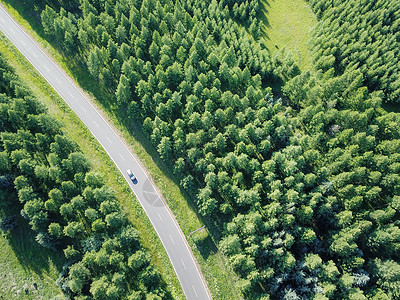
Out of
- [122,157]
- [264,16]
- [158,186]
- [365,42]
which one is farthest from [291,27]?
[122,157]

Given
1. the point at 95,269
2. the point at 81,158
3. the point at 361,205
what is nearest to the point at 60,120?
the point at 81,158

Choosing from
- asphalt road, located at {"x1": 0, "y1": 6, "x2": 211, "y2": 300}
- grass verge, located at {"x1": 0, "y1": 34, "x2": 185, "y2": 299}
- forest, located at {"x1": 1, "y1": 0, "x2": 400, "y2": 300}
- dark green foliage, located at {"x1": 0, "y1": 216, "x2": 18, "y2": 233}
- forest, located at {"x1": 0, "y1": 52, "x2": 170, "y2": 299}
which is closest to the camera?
forest, located at {"x1": 0, "y1": 52, "x2": 170, "y2": 299}

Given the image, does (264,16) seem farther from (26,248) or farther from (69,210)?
(26,248)

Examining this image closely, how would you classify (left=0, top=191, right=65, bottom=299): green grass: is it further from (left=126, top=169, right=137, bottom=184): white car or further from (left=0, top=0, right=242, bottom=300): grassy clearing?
(left=126, top=169, right=137, bottom=184): white car

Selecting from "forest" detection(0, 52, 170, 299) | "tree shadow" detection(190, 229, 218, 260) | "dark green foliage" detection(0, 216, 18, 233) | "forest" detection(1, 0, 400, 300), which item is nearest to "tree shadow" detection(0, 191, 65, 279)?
"forest" detection(0, 52, 170, 299)

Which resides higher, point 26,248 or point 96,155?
point 96,155

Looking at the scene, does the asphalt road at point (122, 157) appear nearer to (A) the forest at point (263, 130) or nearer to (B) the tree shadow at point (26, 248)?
(A) the forest at point (263, 130)
